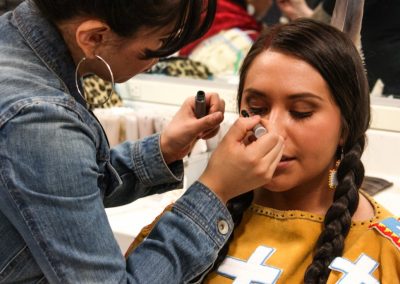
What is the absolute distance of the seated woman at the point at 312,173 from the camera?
0.94 meters

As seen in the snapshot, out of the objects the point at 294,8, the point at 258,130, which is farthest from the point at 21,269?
the point at 294,8

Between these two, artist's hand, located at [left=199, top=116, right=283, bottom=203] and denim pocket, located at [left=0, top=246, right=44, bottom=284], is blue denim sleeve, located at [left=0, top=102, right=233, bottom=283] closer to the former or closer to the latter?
denim pocket, located at [left=0, top=246, right=44, bottom=284]

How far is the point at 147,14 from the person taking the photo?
0.71 meters

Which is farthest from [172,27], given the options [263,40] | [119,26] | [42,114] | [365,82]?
[365,82]

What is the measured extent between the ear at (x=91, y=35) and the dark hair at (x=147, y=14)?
0.4 inches

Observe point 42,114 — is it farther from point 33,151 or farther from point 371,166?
point 371,166

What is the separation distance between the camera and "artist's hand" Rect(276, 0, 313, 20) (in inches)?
76.2

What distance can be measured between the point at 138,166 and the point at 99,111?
34.6 inches

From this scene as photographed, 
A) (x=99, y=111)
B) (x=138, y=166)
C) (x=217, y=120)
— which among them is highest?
(x=217, y=120)

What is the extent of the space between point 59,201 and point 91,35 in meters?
0.23

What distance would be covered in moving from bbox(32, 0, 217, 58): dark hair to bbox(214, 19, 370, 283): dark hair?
27 centimetres

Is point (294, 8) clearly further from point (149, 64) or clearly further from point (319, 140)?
point (149, 64)

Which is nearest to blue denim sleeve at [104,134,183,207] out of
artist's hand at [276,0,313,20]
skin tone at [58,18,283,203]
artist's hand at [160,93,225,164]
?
artist's hand at [160,93,225,164]

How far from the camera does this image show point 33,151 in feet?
2.16
